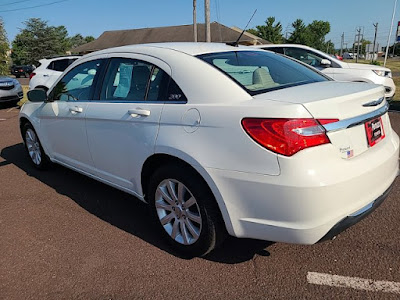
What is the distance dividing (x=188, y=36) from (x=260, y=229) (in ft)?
137

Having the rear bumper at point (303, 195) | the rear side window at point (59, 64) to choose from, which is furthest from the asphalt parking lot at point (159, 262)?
the rear side window at point (59, 64)

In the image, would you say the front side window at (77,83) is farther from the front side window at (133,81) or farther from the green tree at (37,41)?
the green tree at (37,41)

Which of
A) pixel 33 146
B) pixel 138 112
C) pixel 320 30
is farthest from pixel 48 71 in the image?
pixel 320 30

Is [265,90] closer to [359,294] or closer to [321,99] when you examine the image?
[321,99]

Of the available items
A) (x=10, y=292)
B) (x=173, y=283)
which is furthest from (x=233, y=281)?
(x=10, y=292)

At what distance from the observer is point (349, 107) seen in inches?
88.7

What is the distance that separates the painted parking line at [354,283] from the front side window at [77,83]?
2.66 metres

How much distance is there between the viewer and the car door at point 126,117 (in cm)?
280

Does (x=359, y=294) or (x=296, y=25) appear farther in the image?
(x=296, y=25)

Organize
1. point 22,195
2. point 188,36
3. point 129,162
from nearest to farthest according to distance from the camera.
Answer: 1. point 129,162
2. point 22,195
3. point 188,36

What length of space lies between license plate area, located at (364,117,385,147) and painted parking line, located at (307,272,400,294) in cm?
93

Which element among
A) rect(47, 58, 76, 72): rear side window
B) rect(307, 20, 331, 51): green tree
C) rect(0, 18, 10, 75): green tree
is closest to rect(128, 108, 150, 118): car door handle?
rect(47, 58, 76, 72): rear side window

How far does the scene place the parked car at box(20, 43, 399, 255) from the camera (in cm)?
209

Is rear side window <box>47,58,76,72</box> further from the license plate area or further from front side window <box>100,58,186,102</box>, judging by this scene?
the license plate area
